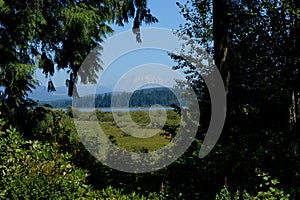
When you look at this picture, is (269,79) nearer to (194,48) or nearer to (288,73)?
(288,73)

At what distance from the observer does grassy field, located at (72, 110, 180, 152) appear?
322 inches

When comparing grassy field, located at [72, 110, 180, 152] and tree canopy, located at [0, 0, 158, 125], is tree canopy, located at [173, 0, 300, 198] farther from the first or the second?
tree canopy, located at [0, 0, 158, 125]

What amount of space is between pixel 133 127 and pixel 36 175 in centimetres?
512

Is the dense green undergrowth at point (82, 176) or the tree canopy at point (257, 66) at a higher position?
the tree canopy at point (257, 66)

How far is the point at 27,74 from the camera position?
724 centimetres

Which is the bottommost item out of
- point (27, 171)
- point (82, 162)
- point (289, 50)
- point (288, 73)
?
point (82, 162)

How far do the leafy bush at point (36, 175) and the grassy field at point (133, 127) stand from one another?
3543mm

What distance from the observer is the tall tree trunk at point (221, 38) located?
7016 millimetres

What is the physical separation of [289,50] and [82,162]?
4.98m

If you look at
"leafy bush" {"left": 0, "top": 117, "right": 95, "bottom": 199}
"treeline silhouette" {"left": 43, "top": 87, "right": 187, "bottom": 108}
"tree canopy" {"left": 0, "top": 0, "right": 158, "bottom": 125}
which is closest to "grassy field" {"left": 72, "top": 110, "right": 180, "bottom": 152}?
"treeline silhouette" {"left": 43, "top": 87, "right": 187, "bottom": 108}

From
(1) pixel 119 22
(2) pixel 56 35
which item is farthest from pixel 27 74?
(1) pixel 119 22

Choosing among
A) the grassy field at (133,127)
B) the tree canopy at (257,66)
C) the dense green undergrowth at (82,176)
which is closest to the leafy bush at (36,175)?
the dense green undergrowth at (82,176)

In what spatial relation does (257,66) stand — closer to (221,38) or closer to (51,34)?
(221,38)

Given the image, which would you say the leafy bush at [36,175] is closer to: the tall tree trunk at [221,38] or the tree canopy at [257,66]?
the tree canopy at [257,66]
